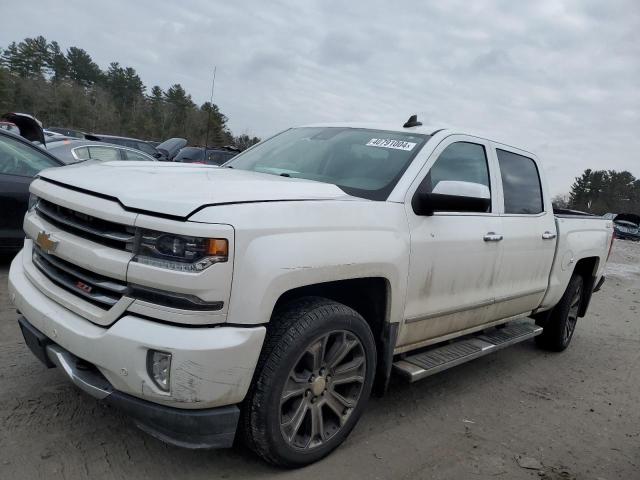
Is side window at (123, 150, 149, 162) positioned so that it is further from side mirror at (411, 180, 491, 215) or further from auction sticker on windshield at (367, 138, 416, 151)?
side mirror at (411, 180, 491, 215)

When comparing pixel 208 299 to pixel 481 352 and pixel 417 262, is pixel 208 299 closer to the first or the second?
pixel 417 262

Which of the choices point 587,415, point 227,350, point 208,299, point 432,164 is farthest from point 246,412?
point 587,415

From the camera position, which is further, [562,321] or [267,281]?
[562,321]

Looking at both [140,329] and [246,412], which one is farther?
[246,412]

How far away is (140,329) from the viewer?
2307 millimetres

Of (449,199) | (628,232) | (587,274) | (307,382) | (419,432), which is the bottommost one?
(628,232)

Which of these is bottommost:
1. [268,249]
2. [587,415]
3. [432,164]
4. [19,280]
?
[587,415]

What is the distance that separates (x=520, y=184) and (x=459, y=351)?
5.28 feet

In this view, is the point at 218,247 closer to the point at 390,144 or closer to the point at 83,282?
the point at 83,282

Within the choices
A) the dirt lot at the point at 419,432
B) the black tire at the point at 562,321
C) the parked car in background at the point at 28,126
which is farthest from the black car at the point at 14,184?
the black tire at the point at 562,321

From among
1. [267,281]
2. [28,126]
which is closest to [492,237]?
[267,281]

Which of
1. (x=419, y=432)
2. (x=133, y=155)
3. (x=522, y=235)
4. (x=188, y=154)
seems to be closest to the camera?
(x=419, y=432)

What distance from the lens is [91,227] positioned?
256cm

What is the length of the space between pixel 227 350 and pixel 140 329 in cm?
38
